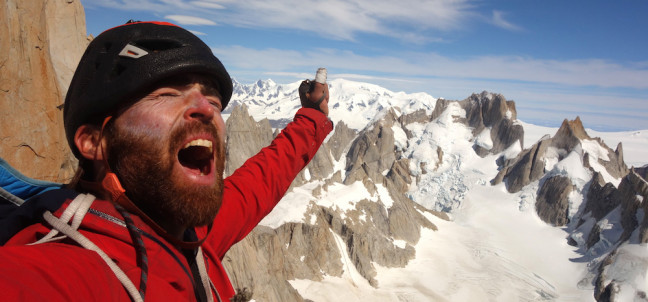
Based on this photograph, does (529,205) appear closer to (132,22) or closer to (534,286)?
(534,286)

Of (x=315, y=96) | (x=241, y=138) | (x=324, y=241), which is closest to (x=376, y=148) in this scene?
(x=241, y=138)

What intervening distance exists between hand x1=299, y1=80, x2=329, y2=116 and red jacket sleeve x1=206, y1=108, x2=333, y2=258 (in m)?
0.12

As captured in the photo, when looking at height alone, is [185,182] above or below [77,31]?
below

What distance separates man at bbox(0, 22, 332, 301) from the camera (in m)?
1.63

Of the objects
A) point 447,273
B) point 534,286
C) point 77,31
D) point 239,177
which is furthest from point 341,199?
point 239,177

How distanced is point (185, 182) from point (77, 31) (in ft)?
44.5

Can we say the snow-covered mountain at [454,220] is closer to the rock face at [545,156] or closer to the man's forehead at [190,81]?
the rock face at [545,156]

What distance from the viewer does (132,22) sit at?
2527 millimetres

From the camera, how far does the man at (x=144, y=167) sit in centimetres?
163

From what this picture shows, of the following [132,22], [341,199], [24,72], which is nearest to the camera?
[132,22]

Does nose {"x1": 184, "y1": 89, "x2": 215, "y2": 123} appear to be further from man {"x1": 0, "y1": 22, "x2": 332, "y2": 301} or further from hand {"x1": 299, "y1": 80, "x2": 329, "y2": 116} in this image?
hand {"x1": 299, "y1": 80, "x2": 329, "y2": 116}

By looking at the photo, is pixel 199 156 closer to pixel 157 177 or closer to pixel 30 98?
pixel 157 177

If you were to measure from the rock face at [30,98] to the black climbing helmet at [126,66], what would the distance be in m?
7.31

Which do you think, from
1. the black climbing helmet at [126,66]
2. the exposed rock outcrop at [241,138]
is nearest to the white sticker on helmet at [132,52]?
the black climbing helmet at [126,66]
